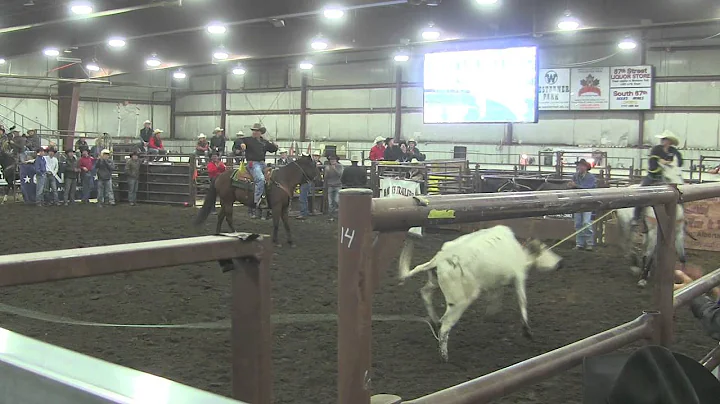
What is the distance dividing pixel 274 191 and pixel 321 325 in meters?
5.93

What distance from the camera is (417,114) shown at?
28.7 metres

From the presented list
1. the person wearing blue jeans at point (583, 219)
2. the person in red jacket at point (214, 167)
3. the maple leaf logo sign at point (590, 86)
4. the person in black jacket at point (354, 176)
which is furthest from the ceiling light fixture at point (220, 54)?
the person wearing blue jeans at point (583, 219)

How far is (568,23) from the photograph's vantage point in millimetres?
16703

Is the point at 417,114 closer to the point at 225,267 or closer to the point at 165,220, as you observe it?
the point at 165,220

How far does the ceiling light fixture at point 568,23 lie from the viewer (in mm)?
16531

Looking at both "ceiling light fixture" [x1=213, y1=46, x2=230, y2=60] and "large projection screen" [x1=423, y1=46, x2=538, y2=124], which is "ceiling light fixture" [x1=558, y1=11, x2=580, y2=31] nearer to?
"large projection screen" [x1=423, y1=46, x2=538, y2=124]

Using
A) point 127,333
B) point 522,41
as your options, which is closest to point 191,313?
point 127,333

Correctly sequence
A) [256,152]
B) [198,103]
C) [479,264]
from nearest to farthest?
[479,264] < [256,152] < [198,103]

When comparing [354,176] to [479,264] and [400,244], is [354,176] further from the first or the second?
[400,244]

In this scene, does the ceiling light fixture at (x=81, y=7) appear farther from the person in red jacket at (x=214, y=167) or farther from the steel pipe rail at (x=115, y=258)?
the steel pipe rail at (x=115, y=258)

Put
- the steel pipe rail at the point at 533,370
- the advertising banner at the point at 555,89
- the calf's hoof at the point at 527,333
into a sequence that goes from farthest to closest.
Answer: the advertising banner at the point at 555,89 < the calf's hoof at the point at 527,333 < the steel pipe rail at the point at 533,370

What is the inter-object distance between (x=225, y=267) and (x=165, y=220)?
13.4 m

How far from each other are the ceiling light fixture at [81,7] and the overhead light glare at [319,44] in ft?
21.8

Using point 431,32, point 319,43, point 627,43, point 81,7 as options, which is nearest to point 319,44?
point 319,43
